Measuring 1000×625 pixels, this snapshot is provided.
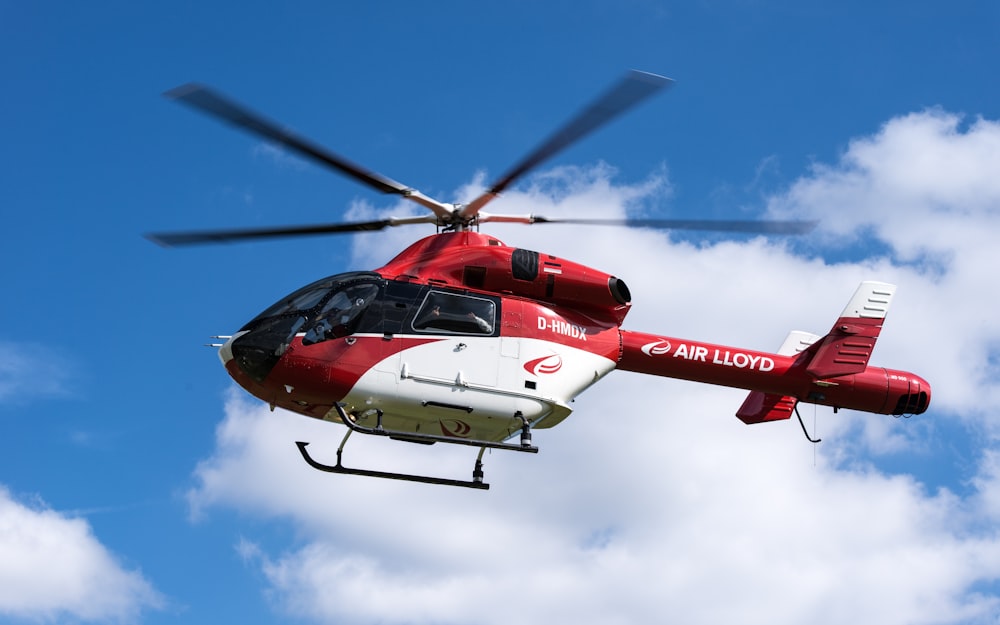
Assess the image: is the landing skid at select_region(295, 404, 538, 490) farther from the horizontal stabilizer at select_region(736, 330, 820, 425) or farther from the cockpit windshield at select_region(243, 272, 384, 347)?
the horizontal stabilizer at select_region(736, 330, 820, 425)

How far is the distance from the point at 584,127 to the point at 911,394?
8.50 m

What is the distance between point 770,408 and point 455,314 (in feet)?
22.1

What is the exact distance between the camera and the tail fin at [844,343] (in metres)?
22.0

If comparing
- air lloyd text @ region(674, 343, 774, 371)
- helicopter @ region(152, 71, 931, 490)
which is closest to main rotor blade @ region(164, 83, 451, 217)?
helicopter @ region(152, 71, 931, 490)

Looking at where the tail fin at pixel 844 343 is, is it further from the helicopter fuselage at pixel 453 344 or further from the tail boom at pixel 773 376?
the helicopter fuselage at pixel 453 344

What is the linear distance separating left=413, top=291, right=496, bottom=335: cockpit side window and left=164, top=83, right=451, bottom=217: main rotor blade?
66.0 inches

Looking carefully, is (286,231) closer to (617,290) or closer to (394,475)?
(394,475)

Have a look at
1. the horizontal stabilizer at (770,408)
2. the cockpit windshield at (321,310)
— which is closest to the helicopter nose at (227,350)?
the cockpit windshield at (321,310)

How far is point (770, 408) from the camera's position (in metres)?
23.0

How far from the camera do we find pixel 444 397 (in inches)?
743

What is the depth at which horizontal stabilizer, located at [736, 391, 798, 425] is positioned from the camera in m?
23.0

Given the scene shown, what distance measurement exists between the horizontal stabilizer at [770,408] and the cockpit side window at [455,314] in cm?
582

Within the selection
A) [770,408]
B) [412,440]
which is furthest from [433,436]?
[770,408]

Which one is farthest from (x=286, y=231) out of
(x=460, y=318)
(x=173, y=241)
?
(x=460, y=318)
